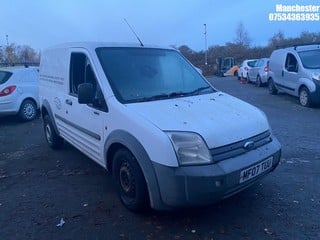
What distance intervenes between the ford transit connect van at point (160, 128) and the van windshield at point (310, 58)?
7.56 m

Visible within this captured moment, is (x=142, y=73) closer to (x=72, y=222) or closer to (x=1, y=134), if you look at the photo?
(x=72, y=222)

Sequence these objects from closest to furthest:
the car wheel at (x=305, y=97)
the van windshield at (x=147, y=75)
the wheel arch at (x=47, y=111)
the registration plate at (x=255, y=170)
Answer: the registration plate at (x=255, y=170)
the van windshield at (x=147, y=75)
the wheel arch at (x=47, y=111)
the car wheel at (x=305, y=97)

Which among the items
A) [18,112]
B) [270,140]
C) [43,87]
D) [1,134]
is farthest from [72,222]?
[18,112]

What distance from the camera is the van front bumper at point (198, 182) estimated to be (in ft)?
10.2

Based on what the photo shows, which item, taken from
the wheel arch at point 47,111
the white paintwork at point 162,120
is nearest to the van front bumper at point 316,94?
the white paintwork at point 162,120

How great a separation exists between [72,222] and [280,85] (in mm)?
11269

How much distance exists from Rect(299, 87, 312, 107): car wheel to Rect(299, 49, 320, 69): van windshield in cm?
77

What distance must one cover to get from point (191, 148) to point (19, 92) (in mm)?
7858

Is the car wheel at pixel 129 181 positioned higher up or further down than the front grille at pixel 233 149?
further down

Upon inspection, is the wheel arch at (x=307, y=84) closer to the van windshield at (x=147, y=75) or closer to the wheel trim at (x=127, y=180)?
the van windshield at (x=147, y=75)

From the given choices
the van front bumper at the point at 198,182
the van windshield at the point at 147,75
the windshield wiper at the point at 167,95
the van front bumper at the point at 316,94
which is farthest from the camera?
the van front bumper at the point at 316,94

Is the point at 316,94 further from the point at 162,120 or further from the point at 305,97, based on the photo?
the point at 162,120

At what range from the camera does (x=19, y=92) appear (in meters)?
9.66

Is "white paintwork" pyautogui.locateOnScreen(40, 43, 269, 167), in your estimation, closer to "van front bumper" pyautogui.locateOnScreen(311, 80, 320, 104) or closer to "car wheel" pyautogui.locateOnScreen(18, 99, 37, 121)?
"car wheel" pyautogui.locateOnScreen(18, 99, 37, 121)
